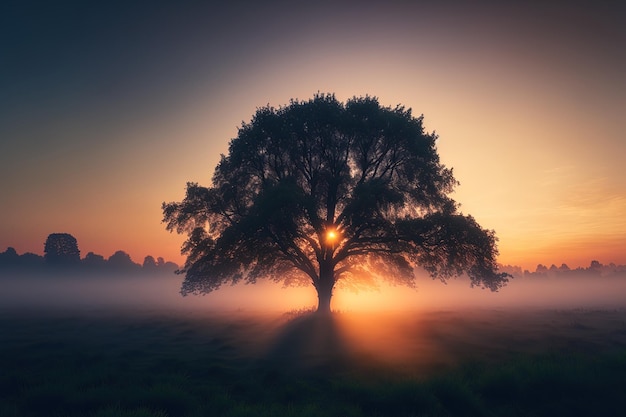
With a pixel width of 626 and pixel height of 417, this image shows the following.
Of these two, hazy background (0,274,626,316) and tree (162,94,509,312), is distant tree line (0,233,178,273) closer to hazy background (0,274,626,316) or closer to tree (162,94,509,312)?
hazy background (0,274,626,316)

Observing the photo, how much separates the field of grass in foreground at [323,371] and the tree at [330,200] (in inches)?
206

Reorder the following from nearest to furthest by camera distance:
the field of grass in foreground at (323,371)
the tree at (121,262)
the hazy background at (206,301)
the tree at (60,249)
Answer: the field of grass in foreground at (323,371) < the hazy background at (206,301) < the tree at (60,249) < the tree at (121,262)

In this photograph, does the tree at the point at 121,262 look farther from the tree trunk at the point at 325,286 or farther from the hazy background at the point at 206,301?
the tree trunk at the point at 325,286

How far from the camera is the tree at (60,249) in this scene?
137125 mm

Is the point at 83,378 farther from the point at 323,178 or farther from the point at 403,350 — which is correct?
the point at 323,178

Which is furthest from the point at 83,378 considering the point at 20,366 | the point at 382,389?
the point at 382,389

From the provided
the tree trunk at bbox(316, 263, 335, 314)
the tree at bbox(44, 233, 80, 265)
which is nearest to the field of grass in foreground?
the tree trunk at bbox(316, 263, 335, 314)

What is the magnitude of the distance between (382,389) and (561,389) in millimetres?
5963

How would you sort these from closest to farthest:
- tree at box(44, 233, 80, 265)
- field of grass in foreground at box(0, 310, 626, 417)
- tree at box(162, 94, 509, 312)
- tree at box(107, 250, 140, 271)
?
1. field of grass in foreground at box(0, 310, 626, 417)
2. tree at box(162, 94, 509, 312)
3. tree at box(44, 233, 80, 265)
4. tree at box(107, 250, 140, 271)

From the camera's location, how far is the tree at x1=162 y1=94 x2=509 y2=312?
2584 cm

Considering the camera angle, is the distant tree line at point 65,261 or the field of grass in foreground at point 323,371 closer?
the field of grass in foreground at point 323,371

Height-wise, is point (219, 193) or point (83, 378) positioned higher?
point (219, 193)

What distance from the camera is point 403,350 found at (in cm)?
1819

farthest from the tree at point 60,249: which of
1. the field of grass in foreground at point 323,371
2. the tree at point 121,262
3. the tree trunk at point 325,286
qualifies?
the tree trunk at point 325,286
